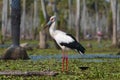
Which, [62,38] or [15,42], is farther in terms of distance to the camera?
[15,42]

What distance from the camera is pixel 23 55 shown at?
934 inches

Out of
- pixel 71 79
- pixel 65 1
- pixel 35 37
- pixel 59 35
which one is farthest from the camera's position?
pixel 65 1

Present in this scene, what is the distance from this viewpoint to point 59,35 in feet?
54.6

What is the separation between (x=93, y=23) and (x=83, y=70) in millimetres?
114917

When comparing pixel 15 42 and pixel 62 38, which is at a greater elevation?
pixel 62 38

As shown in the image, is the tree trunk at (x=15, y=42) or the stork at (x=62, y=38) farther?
the tree trunk at (x=15, y=42)

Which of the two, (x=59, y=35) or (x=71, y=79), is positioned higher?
(x=59, y=35)

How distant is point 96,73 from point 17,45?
9873mm

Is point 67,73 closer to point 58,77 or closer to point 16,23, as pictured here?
point 58,77

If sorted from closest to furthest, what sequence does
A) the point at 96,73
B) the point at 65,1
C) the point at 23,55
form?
the point at 96,73, the point at 23,55, the point at 65,1

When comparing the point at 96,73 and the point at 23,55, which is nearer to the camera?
the point at 96,73

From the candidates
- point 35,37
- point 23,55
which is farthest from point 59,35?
point 35,37

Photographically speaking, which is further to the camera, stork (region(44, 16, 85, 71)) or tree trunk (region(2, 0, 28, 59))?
tree trunk (region(2, 0, 28, 59))

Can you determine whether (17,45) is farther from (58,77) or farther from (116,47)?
(116,47)
